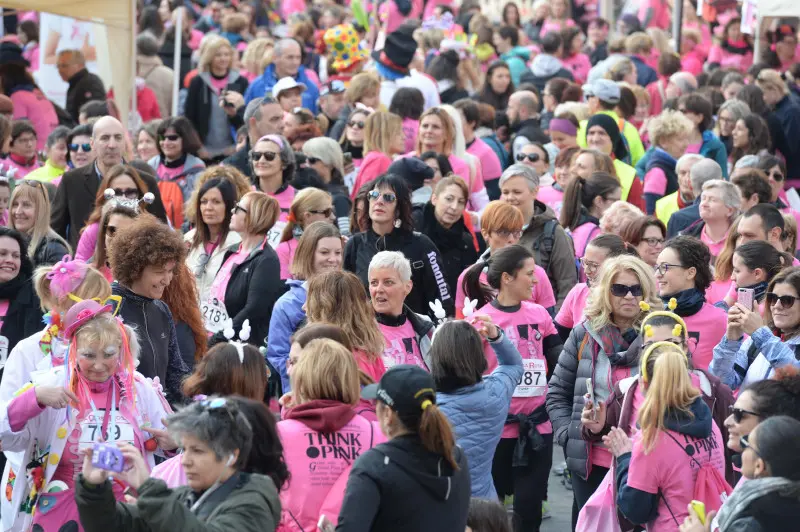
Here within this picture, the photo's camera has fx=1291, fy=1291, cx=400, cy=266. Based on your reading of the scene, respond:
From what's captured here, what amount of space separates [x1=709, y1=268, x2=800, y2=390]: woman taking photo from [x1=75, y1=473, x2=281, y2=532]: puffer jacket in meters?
2.79

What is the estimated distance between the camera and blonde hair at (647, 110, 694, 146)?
35.8 ft

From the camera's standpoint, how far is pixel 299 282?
23.0 feet

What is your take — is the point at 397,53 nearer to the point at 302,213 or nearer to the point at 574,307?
the point at 302,213

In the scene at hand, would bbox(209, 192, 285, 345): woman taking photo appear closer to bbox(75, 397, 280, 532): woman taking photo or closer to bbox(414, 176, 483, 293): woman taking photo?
bbox(414, 176, 483, 293): woman taking photo

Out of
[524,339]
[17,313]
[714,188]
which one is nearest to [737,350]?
[524,339]

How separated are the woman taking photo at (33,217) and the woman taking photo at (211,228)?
2.70 ft

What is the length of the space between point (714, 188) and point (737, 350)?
2.43 metres

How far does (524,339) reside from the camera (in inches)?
269

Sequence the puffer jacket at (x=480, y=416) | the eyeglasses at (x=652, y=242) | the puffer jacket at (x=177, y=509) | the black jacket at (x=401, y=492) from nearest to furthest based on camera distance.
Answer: the puffer jacket at (x=177, y=509) < the black jacket at (x=401, y=492) < the puffer jacket at (x=480, y=416) < the eyeglasses at (x=652, y=242)

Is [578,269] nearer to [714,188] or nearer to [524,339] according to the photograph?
[714,188]

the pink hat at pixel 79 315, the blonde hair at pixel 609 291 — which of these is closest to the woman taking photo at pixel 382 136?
the blonde hair at pixel 609 291

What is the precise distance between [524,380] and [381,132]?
3.89 metres

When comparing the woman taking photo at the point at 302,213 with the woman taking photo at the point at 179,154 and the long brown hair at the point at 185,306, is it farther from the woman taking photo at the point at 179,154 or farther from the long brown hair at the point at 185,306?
the woman taking photo at the point at 179,154

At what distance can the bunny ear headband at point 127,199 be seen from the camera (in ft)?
25.0
